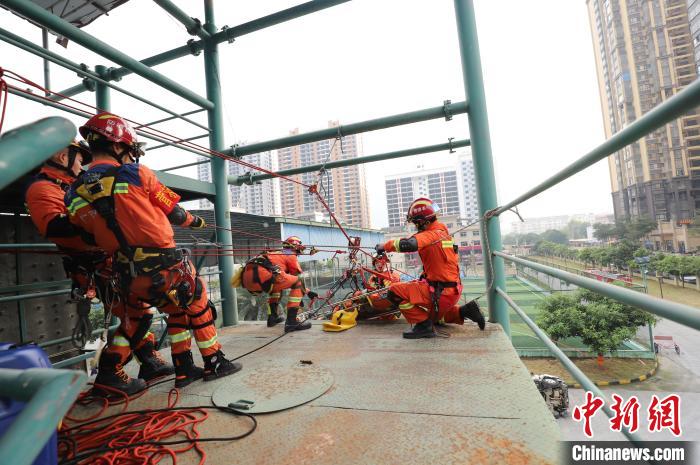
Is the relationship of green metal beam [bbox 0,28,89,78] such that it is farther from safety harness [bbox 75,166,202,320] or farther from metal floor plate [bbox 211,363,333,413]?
metal floor plate [bbox 211,363,333,413]

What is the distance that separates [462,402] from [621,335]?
1095 inches

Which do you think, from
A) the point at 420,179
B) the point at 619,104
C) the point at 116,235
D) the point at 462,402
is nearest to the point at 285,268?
the point at 116,235

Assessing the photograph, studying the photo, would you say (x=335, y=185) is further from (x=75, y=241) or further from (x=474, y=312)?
(x=75, y=241)

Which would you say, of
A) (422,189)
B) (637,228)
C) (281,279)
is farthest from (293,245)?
(422,189)

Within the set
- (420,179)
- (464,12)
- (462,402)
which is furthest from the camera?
(420,179)

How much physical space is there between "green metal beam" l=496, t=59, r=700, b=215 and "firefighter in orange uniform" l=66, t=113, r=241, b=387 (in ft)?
8.18

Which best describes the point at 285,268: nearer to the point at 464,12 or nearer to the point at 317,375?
the point at 317,375

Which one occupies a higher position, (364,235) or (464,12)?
(464,12)

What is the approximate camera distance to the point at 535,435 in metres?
1.55

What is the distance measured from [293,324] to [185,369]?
71.5 inches

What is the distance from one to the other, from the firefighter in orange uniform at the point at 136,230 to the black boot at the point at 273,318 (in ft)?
6.79

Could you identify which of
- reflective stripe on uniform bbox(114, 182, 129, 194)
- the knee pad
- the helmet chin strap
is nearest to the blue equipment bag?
reflective stripe on uniform bbox(114, 182, 129, 194)

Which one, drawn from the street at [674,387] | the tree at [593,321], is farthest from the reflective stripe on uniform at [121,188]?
the tree at [593,321]

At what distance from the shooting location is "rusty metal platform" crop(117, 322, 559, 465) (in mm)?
1509
